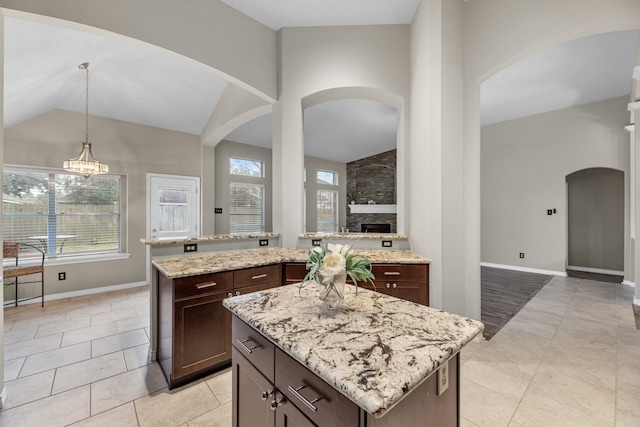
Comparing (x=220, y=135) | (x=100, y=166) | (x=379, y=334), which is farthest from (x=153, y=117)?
(x=379, y=334)

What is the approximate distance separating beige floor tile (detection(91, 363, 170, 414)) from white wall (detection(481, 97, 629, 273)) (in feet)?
22.5

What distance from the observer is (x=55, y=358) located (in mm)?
2482

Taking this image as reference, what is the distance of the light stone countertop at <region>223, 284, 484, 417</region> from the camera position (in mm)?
700

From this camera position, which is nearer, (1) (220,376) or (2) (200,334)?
(2) (200,334)

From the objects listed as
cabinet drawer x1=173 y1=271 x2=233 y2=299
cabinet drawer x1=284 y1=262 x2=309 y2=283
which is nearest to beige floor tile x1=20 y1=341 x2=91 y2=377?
cabinet drawer x1=173 y1=271 x2=233 y2=299

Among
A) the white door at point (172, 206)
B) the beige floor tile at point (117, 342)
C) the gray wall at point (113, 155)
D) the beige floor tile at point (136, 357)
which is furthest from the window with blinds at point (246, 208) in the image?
the beige floor tile at point (136, 357)

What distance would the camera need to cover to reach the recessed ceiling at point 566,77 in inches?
142

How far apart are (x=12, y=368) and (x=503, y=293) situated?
5.98 metres

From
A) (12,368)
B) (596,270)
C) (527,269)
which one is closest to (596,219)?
(596,270)

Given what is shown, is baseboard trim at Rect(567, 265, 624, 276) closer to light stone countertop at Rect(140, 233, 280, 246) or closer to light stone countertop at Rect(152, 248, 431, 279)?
light stone countertop at Rect(152, 248, 431, 279)

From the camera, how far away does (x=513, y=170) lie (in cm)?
617

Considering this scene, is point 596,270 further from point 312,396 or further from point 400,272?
point 312,396

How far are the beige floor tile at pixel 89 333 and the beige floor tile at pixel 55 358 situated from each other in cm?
14

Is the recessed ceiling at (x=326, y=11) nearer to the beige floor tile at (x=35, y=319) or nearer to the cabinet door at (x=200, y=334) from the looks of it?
the cabinet door at (x=200, y=334)
